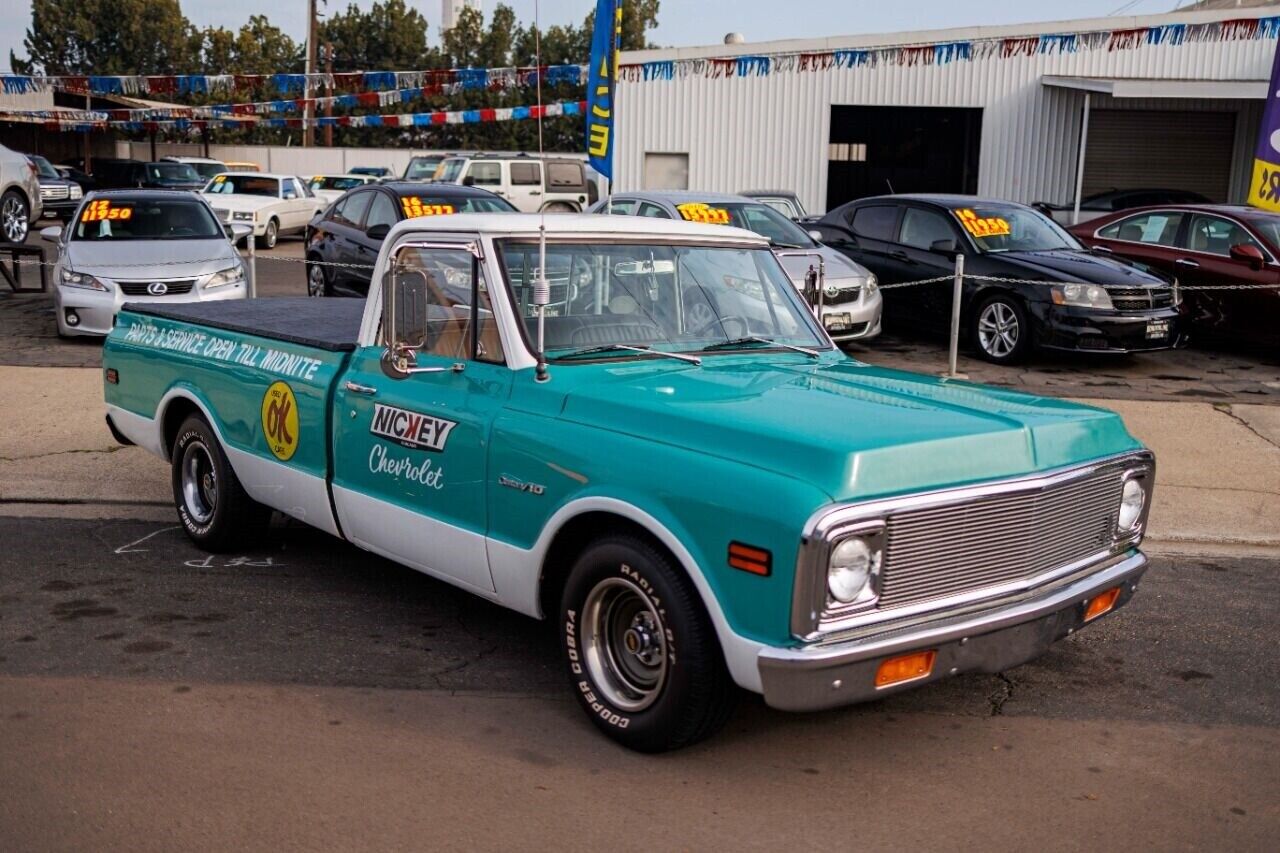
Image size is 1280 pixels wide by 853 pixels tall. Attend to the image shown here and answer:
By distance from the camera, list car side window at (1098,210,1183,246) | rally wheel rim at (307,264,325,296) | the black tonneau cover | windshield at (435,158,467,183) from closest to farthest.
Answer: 1. the black tonneau cover
2. car side window at (1098,210,1183,246)
3. rally wheel rim at (307,264,325,296)
4. windshield at (435,158,467,183)

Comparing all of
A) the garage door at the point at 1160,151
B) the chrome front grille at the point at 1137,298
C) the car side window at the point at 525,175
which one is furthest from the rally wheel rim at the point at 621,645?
the garage door at the point at 1160,151

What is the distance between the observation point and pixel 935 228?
46.6ft

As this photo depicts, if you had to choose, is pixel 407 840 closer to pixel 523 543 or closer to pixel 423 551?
pixel 523 543

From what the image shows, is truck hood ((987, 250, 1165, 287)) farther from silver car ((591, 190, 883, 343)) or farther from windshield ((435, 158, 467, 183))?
windshield ((435, 158, 467, 183))

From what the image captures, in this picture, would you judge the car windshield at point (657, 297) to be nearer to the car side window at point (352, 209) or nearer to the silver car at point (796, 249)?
the silver car at point (796, 249)

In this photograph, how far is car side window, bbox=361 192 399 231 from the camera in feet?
49.9

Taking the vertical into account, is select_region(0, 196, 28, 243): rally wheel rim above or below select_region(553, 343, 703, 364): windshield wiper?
below

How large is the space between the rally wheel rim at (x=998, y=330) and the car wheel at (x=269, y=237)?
18.5m

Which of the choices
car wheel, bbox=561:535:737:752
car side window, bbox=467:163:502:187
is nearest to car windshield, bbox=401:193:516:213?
car wheel, bbox=561:535:737:752

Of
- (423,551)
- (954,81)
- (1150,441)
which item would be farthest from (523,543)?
(954,81)

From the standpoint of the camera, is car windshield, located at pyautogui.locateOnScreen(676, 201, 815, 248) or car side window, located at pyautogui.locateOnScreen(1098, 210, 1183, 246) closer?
car windshield, located at pyautogui.locateOnScreen(676, 201, 815, 248)

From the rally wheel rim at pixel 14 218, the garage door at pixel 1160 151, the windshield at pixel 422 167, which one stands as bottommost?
the rally wheel rim at pixel 14 218

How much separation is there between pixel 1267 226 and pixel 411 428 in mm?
11523

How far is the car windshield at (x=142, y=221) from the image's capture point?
47.0 feet
